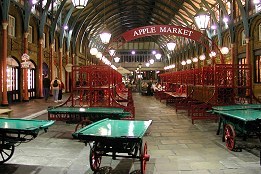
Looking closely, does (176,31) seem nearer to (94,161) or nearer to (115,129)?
(115,129)

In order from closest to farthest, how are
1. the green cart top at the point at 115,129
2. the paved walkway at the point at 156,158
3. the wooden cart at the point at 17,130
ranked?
the green cart top at the point at 115,129 < the wooden cart at the point at 17,130 < the paved walkway at the point at 156,158

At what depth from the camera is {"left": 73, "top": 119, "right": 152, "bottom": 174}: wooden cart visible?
4.41m

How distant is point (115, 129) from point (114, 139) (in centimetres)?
80

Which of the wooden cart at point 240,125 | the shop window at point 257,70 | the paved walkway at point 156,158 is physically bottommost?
the paved walkway at point 156,158

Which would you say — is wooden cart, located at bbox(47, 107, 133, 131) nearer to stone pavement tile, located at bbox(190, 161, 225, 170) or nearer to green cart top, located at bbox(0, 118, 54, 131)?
green cart top, located at bbox(0, 118, 54, 131)

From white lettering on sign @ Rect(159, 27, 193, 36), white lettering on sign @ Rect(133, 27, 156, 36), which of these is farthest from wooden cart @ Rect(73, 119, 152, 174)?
white lettering on sign @ Rect(159, 27, 193, 36)

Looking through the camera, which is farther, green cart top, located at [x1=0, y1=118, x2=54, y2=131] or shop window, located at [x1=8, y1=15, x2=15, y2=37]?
shop window, located at [x1=8, y1=15, x2=15, y2=37]

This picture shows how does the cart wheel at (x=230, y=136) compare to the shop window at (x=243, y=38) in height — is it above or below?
below

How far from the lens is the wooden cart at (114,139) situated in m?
4.41

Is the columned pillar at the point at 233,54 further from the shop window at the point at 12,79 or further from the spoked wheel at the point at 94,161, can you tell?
the spoked wheel at the point at 94,161

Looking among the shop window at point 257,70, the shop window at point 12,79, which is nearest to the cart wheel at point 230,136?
the shop window at point 12,79

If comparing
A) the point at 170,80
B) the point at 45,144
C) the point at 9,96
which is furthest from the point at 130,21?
the point at 45,144

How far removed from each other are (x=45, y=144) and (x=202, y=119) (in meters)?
6.44

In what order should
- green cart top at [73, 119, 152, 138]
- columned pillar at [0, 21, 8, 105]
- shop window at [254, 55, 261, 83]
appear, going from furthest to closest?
shop window at [254, 55, 261, 83]
columned pillar at [0, 21, 8, 105]
green cart top at [73, 119, 152, 138]
